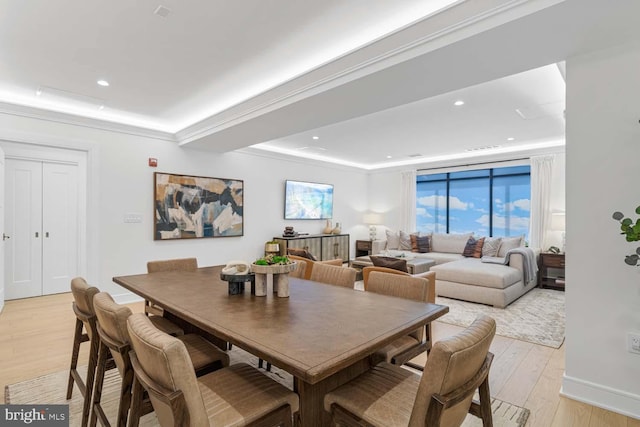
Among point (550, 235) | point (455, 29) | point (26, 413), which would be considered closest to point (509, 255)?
point (550, 235)

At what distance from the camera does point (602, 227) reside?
6.98 feet

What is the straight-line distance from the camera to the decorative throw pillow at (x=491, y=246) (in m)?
6.21

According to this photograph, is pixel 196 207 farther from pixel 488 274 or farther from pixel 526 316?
pixel 526 316

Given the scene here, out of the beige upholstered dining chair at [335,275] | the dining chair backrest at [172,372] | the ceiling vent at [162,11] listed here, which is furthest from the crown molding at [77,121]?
the dining chair backrest at [172,372]

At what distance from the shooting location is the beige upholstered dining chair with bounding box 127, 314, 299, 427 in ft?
3.36

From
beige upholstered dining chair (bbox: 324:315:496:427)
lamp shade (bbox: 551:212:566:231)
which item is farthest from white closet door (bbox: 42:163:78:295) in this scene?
lamp shade (bbox: 551:212:566:231)

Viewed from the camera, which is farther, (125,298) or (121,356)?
(125,298)

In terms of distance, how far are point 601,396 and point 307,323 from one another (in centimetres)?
214

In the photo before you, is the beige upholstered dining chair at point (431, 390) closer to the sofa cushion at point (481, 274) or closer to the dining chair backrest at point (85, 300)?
the dining chair backrest at point (85, 300)

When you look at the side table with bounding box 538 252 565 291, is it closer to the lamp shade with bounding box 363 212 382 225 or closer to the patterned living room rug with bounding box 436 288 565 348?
the patterned living room rug with bounding box 436 288 565 348

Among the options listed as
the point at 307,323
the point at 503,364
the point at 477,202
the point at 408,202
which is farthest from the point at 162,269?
the point at 477,202

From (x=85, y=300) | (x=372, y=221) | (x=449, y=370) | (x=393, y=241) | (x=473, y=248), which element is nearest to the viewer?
(x=449, y=370)

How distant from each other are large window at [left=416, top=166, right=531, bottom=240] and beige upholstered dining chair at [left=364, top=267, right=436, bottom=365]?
5.45m

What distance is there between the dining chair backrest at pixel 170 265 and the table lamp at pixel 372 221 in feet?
19.2
